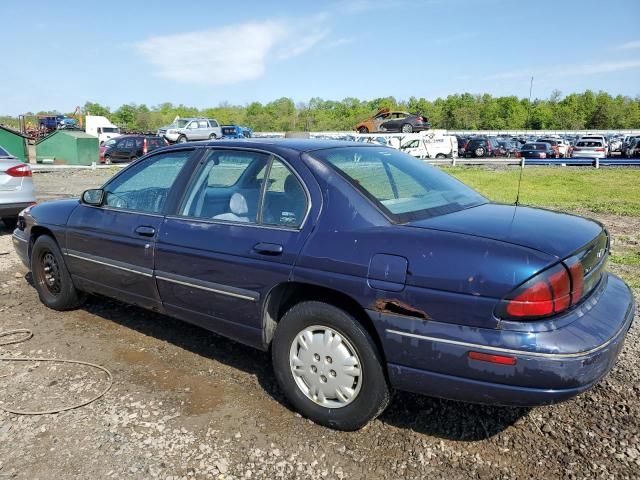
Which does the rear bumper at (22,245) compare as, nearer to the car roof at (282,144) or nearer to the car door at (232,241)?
the car door at (232,241)

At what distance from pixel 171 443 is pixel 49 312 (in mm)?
2685

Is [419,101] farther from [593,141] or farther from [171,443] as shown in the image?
[171,443]

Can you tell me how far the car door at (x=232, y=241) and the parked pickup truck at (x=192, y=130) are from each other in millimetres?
30093

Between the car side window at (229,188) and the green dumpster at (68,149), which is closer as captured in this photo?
the car side window at (229,188)

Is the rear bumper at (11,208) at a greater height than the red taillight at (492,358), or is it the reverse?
the rear bumper at (11,208)

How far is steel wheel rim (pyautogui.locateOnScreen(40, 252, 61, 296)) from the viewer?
4.75 meters

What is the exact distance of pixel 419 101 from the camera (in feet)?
360

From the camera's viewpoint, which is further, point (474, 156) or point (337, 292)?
point (474, 156)

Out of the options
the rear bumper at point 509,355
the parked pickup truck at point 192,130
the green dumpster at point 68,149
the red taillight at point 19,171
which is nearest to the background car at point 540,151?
the parked pickup truck at point 192,130

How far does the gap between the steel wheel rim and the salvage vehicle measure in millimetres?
34907

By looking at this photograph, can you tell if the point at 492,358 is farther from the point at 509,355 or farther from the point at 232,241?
the point at 232,241

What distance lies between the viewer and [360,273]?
8.80ft

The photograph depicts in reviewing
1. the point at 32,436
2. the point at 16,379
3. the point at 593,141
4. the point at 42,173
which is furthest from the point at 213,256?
the point at 593,141

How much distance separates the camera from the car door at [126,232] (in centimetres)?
380
